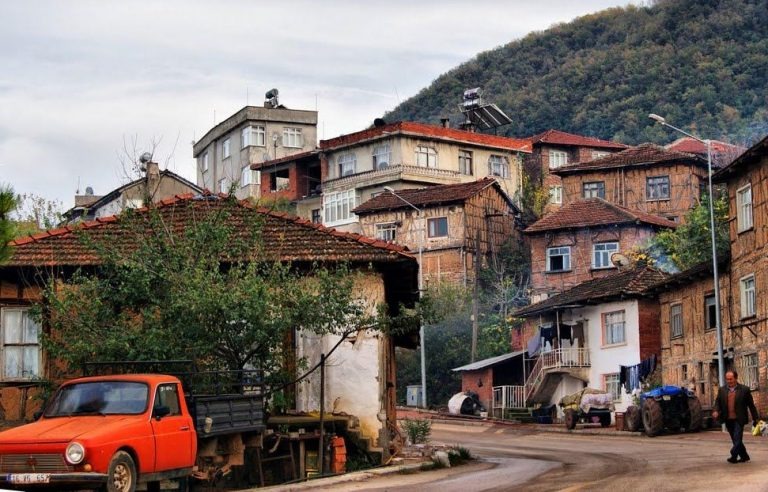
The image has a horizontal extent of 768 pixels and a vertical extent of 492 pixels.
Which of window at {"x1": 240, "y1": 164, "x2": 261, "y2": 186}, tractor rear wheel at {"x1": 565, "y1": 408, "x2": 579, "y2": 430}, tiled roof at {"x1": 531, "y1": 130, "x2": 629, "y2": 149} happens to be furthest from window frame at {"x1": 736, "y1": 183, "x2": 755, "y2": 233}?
window at {"x1": 240, "y1": 164, "x2": 261, "y2": 186}

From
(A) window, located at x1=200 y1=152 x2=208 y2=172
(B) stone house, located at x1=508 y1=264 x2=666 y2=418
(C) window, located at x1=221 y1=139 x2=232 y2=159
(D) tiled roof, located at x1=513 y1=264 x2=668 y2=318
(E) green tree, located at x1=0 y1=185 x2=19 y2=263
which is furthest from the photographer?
(A) window, located at x1=200 y1=152 x2=208 y2=172

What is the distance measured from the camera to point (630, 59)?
5349 inches

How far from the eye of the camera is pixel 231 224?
96.3 ft

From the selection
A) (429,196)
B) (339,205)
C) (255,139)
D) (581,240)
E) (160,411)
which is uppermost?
(255,139)

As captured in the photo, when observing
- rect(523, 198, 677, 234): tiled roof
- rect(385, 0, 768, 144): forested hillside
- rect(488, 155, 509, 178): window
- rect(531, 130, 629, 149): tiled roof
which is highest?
rect(385, 0, 768, 144): forested hillside

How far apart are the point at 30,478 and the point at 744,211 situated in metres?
32.2

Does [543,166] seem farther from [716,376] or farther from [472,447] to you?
[472,447]

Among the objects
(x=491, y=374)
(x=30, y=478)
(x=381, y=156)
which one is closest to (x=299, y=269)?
(x=30, y=478)

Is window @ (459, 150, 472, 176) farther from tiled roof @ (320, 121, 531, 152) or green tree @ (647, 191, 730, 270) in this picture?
green tree @ (647, 191, 730, 270)

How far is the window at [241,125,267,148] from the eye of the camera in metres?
97.2

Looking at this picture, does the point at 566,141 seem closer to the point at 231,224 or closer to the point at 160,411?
→ the point at 231,224

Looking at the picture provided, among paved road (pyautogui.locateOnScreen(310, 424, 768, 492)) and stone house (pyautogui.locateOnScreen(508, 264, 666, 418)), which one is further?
stone house (pyautogui.locateOnScreen(508, 264, 666, 418))

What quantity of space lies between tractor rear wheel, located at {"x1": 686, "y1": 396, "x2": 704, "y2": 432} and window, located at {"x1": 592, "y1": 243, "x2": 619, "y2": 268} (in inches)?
1223

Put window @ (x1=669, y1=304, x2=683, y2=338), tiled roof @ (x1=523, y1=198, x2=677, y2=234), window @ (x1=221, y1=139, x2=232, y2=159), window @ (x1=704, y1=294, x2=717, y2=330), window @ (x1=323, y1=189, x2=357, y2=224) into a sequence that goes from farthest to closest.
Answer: window @ (x1=221, y1=139, x2=232, y2=159) < window @ (x1=323, y1=189, x2=357, y2=224) < tiled roof @ (x1=523, y1=198, x2=677, y2=234) < window @ (x1=669, y1=304, x2=683, y2=338) < window @ (x1=704, y1=294, x2=717, y2=330)
